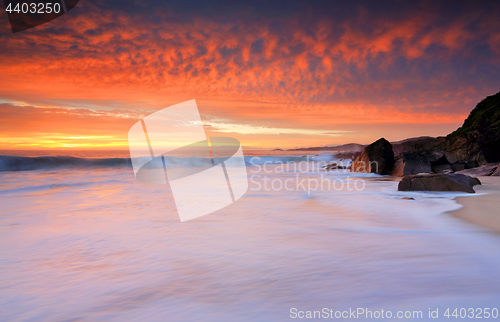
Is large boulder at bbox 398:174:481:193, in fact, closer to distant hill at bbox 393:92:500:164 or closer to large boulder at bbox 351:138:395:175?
large boulder at bbox 351:138:395:175

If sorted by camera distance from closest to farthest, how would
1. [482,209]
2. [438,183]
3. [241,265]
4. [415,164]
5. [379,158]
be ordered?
[241,265] → [482,209] → [438,183] → [415,164] → [379,158]

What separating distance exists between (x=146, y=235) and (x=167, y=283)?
148 cm

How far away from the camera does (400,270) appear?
6.60 ft

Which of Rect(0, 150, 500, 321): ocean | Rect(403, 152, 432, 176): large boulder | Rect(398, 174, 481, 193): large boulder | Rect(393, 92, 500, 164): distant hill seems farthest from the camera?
Rect(393, 92, 500, 164): distant hill

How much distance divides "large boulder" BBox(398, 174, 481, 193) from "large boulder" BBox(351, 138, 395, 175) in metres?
4.79

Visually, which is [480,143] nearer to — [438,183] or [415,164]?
[415,164]

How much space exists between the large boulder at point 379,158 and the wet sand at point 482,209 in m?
5.28

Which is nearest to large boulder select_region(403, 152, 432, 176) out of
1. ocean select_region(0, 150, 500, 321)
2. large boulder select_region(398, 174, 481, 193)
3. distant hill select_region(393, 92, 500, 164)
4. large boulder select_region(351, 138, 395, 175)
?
large boulder select_region(351, 138, 395, 175)

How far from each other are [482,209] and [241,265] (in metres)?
4.31

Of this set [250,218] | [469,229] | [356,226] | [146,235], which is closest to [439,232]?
[469,229]

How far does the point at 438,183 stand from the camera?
622 centimetres

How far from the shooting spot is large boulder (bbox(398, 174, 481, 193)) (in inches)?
238

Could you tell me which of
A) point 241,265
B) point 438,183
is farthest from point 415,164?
point 241,265

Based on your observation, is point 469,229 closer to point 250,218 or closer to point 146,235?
point 250,218
